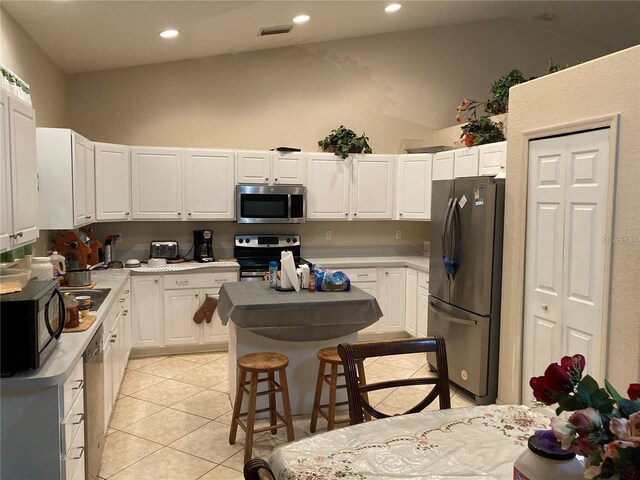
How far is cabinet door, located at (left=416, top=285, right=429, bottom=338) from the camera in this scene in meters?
5.29

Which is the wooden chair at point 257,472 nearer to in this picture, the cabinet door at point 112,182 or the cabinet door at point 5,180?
the cabinet door at point 5,180

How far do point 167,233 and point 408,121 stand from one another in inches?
123

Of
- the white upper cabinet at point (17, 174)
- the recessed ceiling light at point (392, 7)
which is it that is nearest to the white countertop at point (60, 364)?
the white upper cabinet at point (17, 174)

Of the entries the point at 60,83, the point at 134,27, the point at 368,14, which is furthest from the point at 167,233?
the point at 368,14

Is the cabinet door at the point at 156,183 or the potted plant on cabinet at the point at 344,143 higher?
the potted plant on cabinet at the point at 344,143

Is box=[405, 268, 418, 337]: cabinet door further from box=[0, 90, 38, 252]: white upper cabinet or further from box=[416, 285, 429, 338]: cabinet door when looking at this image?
box=[0, 90, 38, 252]: white upper cabinet

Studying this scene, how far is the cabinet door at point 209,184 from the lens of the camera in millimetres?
5332

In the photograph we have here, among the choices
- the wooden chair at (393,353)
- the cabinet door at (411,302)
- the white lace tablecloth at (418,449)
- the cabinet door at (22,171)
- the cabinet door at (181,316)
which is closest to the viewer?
the white lace tablecloth at (418,449)

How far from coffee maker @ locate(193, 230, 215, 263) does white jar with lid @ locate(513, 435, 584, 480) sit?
463 centimetres

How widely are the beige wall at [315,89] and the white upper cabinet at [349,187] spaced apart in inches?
17.2

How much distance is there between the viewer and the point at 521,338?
146 inches

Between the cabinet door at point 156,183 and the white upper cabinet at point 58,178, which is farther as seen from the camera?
the cabinet door at point 156,183

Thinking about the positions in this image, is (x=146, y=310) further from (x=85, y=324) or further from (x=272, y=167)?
(x=85, y=324)

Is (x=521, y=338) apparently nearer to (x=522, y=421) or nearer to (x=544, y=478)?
(x=522, y=421)
